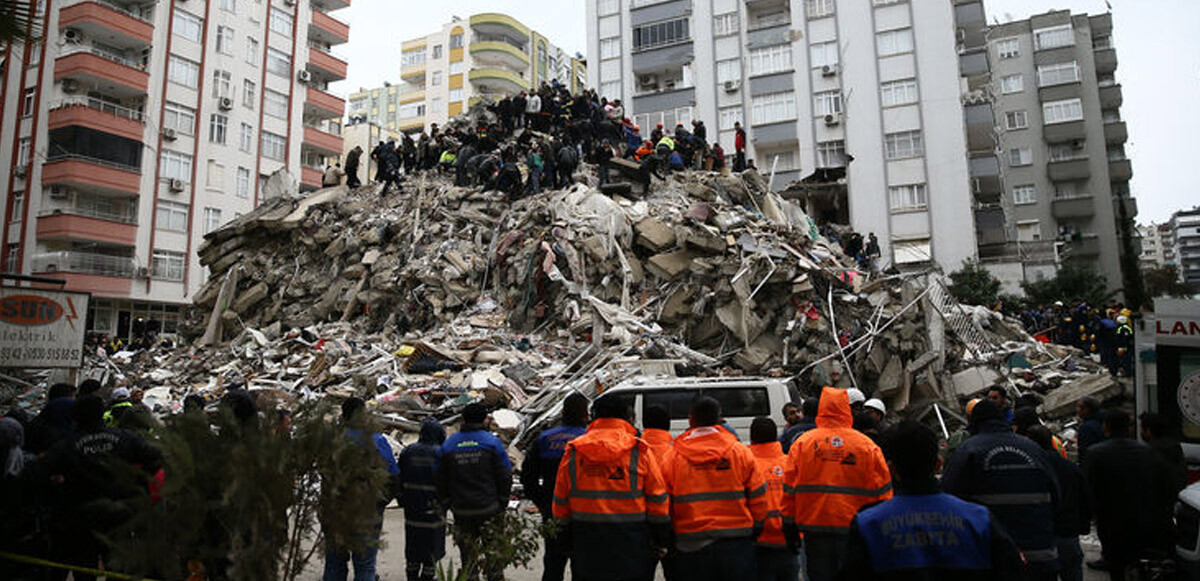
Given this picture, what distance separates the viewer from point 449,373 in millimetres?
13125

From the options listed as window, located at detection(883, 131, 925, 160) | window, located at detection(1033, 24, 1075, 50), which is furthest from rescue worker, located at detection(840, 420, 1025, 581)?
window, located at detection(1033, 24, 1075, 50)

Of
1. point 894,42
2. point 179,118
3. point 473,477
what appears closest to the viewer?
point 473,477

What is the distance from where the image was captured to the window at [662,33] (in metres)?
39.7

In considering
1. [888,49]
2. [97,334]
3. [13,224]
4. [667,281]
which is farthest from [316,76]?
[667,281]

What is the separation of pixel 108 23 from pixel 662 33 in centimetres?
2709

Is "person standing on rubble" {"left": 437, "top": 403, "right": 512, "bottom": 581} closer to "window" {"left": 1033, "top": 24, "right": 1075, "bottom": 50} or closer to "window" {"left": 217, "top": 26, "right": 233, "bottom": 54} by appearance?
"window" {"left": 217, "top": 26, "right": 233, "bottom": 54}

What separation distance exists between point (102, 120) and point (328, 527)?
35944 mm

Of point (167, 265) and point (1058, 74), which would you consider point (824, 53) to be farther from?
point (167, 265)

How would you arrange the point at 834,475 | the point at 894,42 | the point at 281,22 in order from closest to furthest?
the point at 834,475 → the point at 894,42 → the point at 281,22

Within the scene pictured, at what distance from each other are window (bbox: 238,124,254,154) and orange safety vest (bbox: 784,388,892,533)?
1526 inches

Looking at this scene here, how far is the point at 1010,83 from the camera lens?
45938 mm

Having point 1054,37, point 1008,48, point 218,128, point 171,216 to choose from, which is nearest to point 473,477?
point 171,216

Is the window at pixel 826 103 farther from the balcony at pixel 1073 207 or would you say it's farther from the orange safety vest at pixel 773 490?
the orange safety vest at pixel 773 490

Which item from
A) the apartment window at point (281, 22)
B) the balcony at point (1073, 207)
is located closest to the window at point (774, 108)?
the balcony at point (1073, 207)
